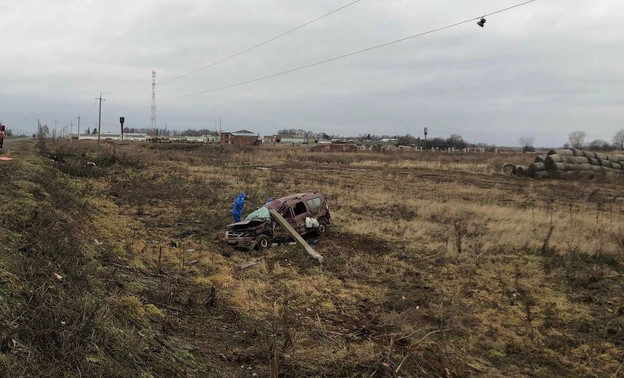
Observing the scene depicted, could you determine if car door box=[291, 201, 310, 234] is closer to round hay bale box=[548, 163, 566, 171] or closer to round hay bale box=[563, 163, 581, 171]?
round hay bale box=[548, 163, 566, 171]

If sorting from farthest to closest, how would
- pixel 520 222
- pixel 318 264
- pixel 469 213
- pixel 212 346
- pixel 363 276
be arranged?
pixel 469 213, pixel 520 222, pixel 318 264, pixel 363 276, pixel 212 346

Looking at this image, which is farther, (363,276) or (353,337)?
(363,276)

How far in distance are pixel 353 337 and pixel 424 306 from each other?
2374mm

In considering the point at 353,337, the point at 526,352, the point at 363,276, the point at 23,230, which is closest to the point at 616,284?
the point at 526,352

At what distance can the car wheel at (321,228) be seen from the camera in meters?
14.5

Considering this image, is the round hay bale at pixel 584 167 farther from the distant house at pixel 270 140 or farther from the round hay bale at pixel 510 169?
the distant house at pixel 270 140

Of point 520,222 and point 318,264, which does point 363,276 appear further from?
Answer: point 520,222

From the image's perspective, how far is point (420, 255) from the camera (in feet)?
40.7

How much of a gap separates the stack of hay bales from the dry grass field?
21088mm

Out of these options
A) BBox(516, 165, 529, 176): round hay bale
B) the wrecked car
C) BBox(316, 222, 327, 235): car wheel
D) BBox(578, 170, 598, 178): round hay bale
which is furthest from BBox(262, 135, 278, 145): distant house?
the wrecked car

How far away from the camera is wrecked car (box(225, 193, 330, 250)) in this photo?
41.3ft

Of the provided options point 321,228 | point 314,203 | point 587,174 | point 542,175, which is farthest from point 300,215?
point 587,174

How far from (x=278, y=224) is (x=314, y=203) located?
2.02 meters

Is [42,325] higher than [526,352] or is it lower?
higher
